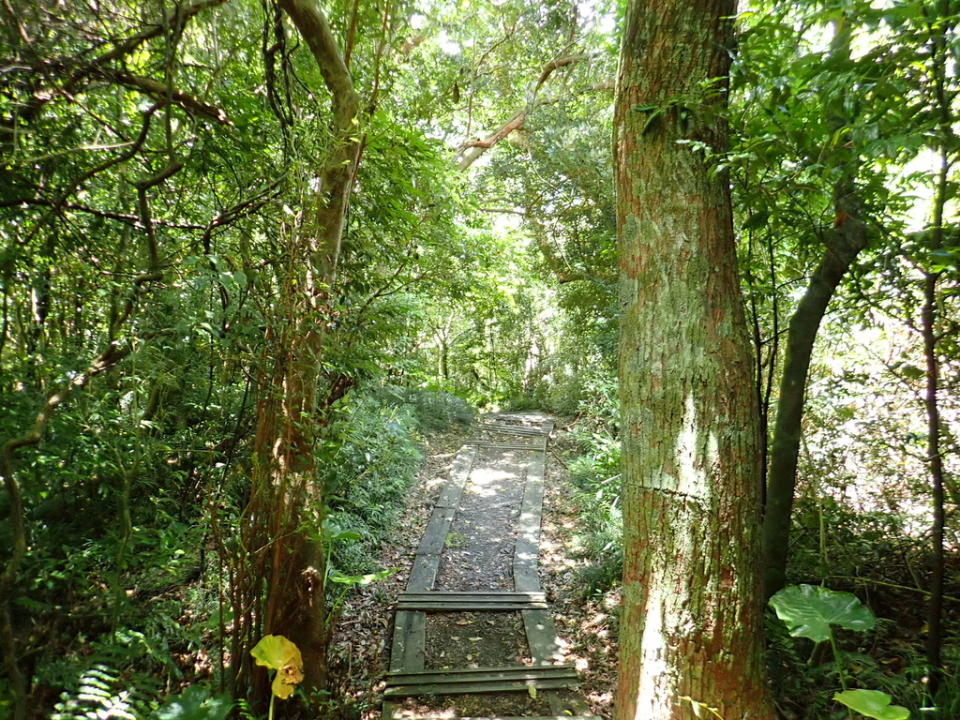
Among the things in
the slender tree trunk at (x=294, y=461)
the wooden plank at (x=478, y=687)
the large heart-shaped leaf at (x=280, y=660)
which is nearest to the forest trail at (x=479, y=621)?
the wooden plank at (x=478, y=687)

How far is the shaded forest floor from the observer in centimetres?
294

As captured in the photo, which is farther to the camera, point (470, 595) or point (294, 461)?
point (470, 595)

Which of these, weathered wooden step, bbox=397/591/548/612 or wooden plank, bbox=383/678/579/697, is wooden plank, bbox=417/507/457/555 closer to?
weathered wooden step, bbox=397/591/548/612

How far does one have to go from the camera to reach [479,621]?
12.7 feet

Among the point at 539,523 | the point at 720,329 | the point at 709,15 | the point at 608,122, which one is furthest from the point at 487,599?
the point at 608,122

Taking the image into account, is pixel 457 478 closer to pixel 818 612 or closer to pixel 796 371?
pixel 796 371

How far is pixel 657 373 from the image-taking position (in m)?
1.64

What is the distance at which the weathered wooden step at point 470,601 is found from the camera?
397 centimetres

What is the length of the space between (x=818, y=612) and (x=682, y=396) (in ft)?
3.24

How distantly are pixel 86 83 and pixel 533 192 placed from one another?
6689mm

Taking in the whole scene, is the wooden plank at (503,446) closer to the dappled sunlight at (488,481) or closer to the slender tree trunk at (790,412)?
the dappled sunlight at (488,481)

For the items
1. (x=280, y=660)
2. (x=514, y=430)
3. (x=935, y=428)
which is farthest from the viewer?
(x=514, y=430)

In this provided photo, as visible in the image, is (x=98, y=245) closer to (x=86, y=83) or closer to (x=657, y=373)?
(x=86, y=83)

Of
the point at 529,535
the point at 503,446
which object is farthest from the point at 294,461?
the point at 503,446
